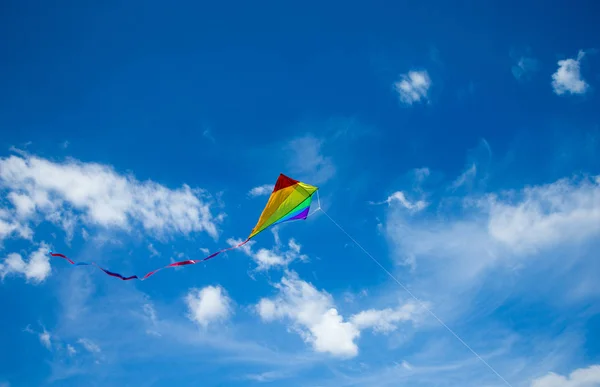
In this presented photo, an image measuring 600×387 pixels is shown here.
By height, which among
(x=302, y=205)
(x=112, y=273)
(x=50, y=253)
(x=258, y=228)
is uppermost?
(x=302, y=205)

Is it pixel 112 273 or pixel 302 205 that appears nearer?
pixel 112 273

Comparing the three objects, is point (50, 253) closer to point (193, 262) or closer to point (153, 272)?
point (153, 272)

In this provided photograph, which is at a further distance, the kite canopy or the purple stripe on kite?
the purple stripe on kite

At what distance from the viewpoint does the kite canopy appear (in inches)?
602

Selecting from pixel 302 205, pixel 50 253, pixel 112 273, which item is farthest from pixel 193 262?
pixel 302 205

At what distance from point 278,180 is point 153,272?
644 centimetres

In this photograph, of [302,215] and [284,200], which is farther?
[302,215]

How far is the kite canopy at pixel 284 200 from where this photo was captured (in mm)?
15297

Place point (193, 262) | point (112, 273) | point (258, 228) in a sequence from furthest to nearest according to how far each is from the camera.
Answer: point (258, 228) < point (193, 262) < point (112, 273)

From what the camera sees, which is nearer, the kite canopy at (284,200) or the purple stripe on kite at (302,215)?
the kite canopy at (284,200)

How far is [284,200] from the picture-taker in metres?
15.6

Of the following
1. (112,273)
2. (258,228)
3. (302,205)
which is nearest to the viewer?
(112,273)

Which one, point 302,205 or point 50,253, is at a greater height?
point 302,205

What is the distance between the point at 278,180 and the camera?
1528 cm
